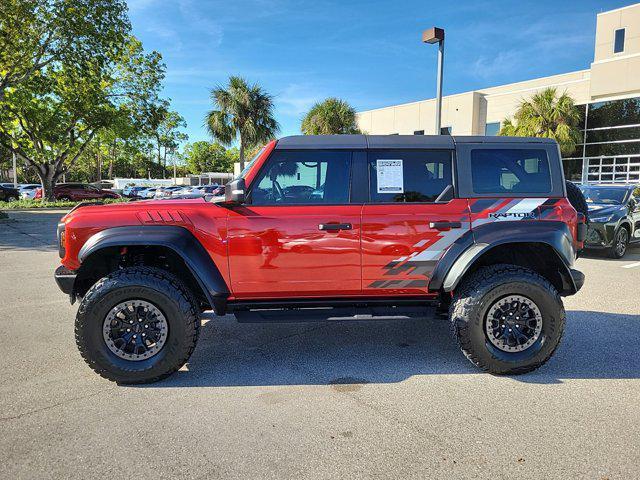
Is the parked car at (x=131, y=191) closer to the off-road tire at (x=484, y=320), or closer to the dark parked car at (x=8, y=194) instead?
the dark parked car at (x=8, y=194)

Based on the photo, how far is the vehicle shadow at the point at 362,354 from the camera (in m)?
3.75

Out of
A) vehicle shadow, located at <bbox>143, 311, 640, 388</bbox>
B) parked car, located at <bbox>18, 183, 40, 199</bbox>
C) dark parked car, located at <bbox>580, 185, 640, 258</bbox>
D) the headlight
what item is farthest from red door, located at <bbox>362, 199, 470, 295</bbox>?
parked car, located at <bbox>18, 183, 40, 199</bbox>

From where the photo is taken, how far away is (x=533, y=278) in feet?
12.3

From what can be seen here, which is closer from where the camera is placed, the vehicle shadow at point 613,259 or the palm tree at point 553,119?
the vehicle shadow at point 613,259

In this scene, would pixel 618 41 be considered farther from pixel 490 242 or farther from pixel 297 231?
pixel 297 231

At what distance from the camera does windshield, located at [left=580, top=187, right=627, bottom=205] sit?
33.5ft

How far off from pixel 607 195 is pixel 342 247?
30.2 ft

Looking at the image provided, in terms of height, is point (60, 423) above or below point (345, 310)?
below

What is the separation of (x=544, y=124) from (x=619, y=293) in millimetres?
23398

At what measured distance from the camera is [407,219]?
12.4 feet

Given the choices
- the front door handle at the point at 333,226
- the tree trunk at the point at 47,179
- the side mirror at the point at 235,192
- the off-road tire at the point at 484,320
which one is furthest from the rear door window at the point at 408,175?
the tree trunk at the point at 47,179

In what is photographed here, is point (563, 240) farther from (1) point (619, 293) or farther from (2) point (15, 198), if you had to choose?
(2) point (15, 198)

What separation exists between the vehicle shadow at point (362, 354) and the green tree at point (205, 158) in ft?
302

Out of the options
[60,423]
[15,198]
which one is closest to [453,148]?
[60,423]
